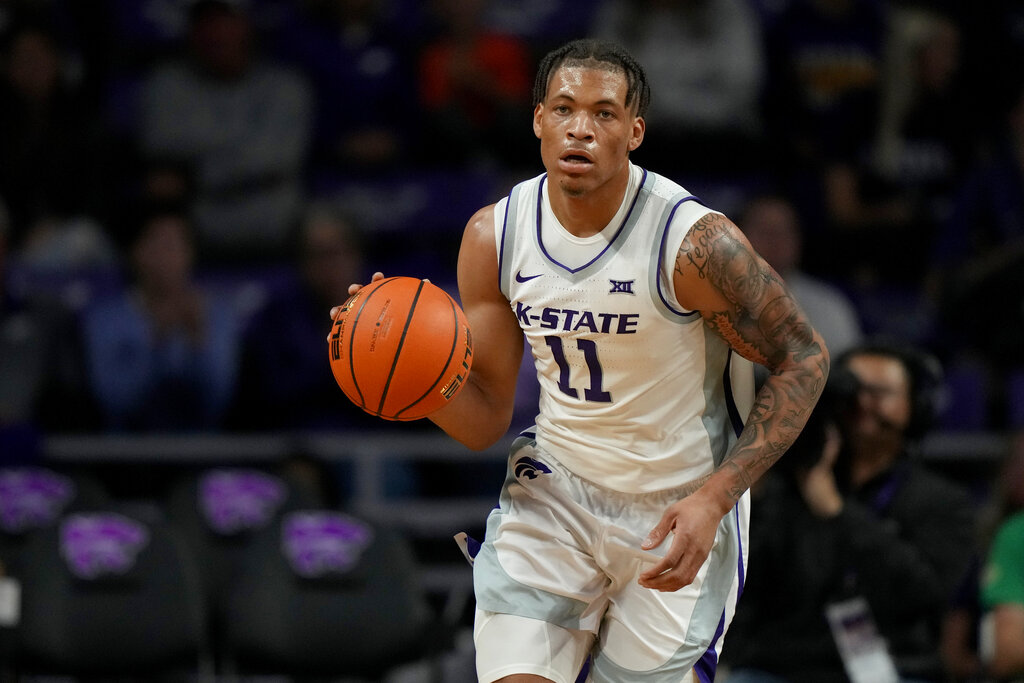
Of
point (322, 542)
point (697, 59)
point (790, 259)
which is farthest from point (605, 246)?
point (697, 59)

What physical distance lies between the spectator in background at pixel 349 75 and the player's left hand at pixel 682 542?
19.4 ft

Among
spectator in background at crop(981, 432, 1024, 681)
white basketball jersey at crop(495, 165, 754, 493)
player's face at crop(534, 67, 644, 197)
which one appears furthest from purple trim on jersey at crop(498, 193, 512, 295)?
spectator in background at crop(981, 432, 1024, 681)

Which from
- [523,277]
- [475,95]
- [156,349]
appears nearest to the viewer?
[523,277]

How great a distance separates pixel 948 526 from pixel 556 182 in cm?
257

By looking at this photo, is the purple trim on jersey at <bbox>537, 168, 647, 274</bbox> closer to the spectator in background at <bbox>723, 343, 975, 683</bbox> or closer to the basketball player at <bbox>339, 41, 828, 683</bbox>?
the basketball player at <bbox>339, 41, 828, 683</bbox>

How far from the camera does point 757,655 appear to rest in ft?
17.7

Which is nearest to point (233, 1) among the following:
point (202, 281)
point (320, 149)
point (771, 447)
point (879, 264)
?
point (320, 149)

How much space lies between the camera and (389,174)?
898 cm

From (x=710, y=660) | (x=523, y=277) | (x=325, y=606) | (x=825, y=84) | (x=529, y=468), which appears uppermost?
(x=825, y=84)

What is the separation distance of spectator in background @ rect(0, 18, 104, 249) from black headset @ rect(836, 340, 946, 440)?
504 centimetres

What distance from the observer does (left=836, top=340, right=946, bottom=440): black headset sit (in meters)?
5.65

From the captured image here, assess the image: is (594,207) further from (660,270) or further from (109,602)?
(109,602)

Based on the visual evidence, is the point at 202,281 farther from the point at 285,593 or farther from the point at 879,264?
the point at 879,264

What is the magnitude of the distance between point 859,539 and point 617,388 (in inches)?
72.0
